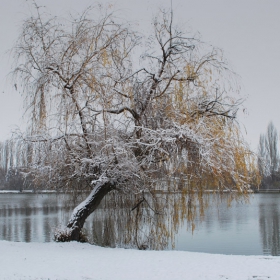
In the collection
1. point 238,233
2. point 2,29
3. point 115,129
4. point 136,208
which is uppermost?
point 2,29

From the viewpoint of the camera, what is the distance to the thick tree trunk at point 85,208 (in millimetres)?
8484

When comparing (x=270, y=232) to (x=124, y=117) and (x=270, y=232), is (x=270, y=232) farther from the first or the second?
(x=124, y=117)

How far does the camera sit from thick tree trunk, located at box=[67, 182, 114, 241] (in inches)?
334

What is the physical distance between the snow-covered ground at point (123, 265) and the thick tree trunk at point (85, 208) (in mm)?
988

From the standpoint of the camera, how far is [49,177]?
831 cm

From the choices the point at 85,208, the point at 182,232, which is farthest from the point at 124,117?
the point at 182,232

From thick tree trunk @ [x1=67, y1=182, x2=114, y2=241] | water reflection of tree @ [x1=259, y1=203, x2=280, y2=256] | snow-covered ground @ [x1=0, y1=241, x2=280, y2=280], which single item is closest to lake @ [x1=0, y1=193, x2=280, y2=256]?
water reflection of tree @ [x1=259, y1=203, x2=280, y2=256]

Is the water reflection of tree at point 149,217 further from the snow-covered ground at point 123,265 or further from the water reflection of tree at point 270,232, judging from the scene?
the water reflection of tree at point 270,232

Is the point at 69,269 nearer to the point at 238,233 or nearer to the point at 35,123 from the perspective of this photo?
the point at 35,123

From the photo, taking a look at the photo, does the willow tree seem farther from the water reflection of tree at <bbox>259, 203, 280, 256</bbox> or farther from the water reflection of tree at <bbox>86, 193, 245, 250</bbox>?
the water reflection of tree at <bbox>259, 203, 280, 256</bbox>

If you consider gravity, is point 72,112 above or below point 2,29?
below

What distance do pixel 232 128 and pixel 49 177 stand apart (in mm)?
3958

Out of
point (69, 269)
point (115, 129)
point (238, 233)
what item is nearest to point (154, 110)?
point (115, 129)

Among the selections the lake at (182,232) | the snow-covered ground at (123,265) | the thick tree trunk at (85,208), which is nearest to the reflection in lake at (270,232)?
the lake at (182,232)
